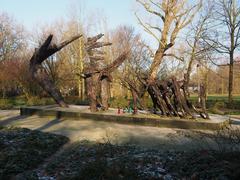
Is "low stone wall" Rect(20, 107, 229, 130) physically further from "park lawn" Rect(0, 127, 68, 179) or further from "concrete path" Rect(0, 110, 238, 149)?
"park lawn" Rect(0, 127, 68, 179)

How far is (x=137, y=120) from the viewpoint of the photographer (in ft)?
39.3

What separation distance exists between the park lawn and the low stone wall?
3.99m

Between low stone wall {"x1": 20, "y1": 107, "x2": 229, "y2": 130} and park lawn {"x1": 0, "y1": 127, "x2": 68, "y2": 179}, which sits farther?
low stone wall {"x1": 20, "y1": 107, "x2": 229, "y2": 130}

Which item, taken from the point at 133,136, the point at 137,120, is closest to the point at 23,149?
the point at 133,136

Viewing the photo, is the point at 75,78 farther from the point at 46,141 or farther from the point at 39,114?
the point at 46,141

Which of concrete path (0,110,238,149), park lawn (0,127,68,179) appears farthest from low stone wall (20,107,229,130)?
park lawn (0,127,68,179)

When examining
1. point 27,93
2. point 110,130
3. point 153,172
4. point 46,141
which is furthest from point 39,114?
point 27,93

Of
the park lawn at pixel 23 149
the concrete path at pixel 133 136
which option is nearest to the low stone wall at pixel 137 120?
the concrete path at pixel 133 136

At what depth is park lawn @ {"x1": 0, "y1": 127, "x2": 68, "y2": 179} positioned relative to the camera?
5.75 meters

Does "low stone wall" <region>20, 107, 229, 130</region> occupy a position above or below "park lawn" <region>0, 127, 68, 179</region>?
above

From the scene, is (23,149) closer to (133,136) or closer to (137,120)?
(133,136)

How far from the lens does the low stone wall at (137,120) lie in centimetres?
1065

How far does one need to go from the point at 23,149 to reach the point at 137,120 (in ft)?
19.5

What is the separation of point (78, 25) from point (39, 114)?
1925 cm
